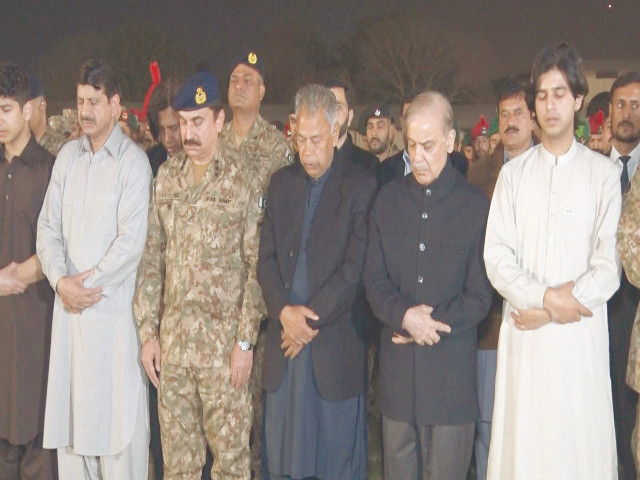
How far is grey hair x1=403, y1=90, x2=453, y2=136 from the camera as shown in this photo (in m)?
3.78

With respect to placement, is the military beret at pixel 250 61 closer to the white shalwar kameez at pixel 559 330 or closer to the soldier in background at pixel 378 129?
the soldier in background at pixel 378 129

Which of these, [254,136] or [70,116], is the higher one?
A: [70,116]

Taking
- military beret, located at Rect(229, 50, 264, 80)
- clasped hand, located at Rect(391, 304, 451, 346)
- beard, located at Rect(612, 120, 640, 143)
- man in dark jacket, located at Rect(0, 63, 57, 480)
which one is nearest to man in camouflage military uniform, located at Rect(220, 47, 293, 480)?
military beret, located at Rect(229, 50, 264, 80)

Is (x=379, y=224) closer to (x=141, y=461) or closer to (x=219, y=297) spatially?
(x=219, y=297)

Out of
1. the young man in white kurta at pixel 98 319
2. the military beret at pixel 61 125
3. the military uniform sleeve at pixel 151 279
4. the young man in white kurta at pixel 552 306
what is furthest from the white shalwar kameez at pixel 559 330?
the military beret at pixel 61 125

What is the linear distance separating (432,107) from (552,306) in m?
1.02

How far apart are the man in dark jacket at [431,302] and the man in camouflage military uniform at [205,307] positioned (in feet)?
2.40

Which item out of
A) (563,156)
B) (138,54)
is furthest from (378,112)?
(138,54)

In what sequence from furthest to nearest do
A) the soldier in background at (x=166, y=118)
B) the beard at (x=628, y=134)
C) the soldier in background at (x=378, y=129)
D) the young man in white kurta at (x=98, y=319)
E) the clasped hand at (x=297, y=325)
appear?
1. the soldier in background at (x=378, y=129)
2. the soldier in background at (x=166, y=118)
3. the beard at (x=628, y=134)
4. the young man in white kurta at (x=98, y=319)
5. the clasped hand at (x=297, y=325)

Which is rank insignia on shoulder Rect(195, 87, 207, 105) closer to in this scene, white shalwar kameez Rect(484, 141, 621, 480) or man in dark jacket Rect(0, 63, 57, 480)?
man in dark jacket Rect(0, 63, 57, 480)

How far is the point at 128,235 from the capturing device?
4.26m

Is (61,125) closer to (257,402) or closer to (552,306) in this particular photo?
(257,402)

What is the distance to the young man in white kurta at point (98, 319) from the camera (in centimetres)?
427

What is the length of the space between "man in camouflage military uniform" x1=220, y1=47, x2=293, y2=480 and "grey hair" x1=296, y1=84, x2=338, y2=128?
80 centimetres
